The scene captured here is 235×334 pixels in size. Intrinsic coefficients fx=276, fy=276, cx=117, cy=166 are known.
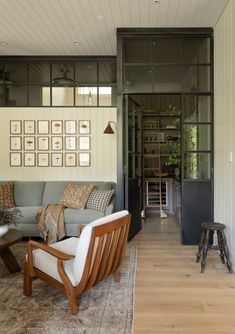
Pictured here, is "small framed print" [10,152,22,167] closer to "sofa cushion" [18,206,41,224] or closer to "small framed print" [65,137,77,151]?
"small framed print" [65,137,77,151]

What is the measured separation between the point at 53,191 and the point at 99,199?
38.8 inches

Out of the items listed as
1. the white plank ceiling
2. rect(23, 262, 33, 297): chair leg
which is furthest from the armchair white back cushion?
the white plank ceiling

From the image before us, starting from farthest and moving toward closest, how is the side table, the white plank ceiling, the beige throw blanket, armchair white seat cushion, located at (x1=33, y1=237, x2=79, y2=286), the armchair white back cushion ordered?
the beige throw blanket → the white plank ceiling → the side table → armchair white seat cushion, located at (x1=33, y1=237, x2=79, y2=286) → the armchair white back cushion

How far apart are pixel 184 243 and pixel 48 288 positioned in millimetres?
2159

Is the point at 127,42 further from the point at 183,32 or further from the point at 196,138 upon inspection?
the point at 196,138

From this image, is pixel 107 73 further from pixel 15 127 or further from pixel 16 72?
pixel 15 127

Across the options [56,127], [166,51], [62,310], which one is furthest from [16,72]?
[62,310]

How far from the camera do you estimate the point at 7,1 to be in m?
3.24

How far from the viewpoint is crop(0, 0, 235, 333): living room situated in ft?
11.1

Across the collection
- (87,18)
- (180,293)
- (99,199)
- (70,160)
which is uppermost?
(87,18)

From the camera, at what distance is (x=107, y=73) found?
5102 millimetres

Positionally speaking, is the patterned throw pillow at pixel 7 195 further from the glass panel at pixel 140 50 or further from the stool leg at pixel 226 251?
the stool leg at pixel 226 251

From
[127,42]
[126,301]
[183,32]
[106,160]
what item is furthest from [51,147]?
[126,301]

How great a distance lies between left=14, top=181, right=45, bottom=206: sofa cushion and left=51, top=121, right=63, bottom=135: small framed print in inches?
40.3
